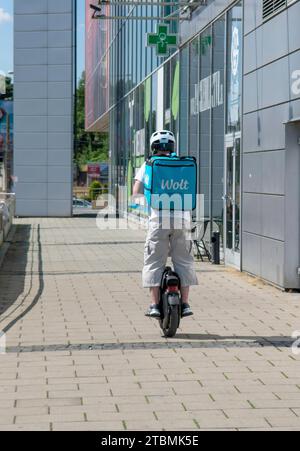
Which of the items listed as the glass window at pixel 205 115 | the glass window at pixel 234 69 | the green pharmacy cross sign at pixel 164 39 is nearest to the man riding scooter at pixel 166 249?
the glass window at pixel 234 69

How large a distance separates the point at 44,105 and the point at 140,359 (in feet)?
115

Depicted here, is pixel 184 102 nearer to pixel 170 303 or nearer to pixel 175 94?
pixel 175 94

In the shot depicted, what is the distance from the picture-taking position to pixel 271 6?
11.7 metres

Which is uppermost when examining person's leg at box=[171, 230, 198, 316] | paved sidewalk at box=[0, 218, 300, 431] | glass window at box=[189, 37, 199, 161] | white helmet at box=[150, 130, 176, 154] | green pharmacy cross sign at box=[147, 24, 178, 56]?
green pharmacy cross sign at box=[147, 24, 178, 56]

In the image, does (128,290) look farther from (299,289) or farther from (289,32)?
(289,32)

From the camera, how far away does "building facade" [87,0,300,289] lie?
10938 millimetres

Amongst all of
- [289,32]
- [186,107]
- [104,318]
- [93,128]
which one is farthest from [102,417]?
[93,128]

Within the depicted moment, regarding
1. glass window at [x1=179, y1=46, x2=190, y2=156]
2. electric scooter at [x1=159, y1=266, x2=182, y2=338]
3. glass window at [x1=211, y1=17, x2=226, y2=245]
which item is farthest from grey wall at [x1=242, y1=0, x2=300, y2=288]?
glass window at [x1=179, y1=46, x2=190, y2=156]

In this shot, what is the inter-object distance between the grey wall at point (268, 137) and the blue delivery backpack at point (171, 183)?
3.35m

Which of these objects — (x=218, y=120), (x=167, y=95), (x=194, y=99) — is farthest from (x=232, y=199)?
(x=167, y=95)

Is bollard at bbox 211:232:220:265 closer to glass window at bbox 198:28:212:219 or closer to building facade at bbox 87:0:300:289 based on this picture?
building facade at bbox 87:0:300:289

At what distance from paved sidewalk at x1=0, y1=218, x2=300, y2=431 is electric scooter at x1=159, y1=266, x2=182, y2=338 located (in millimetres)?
178

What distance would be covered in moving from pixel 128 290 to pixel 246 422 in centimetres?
641

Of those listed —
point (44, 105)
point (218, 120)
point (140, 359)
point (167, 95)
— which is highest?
point (44, 105)
